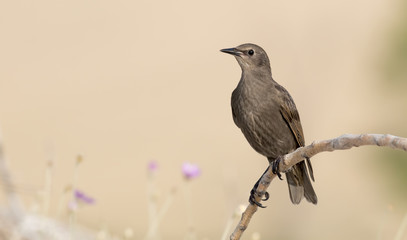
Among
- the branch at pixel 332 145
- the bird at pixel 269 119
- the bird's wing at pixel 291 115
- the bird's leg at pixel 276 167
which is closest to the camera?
the branch at pixel 332 145

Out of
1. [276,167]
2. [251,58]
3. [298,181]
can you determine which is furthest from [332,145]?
[251,58]

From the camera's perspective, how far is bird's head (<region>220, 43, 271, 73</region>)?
15.4 feet

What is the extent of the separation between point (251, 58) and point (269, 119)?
0.61 metres

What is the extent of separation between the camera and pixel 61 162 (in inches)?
645

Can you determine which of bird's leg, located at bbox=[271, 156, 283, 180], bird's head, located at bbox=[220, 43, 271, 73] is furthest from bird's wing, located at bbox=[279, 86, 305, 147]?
bird's leg, located at bbox=[271, 156, 283, 180]

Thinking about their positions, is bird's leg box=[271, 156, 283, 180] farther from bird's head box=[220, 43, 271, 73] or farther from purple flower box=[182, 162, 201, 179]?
bird's head box=[220, 43, 271, 73]

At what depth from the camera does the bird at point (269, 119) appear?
4281 millimetres

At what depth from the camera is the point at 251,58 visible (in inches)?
189

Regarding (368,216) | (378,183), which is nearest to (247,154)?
(368,216)

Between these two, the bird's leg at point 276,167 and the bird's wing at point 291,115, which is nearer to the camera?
the bird's leg at point 276,167

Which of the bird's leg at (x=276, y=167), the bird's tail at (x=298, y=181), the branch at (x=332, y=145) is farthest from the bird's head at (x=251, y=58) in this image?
the branch at (x=332, y=145)

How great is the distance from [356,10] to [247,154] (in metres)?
7.39

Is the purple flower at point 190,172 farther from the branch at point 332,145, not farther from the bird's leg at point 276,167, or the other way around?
the branch at point 332,145

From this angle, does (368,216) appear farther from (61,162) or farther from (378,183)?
(61,162)
